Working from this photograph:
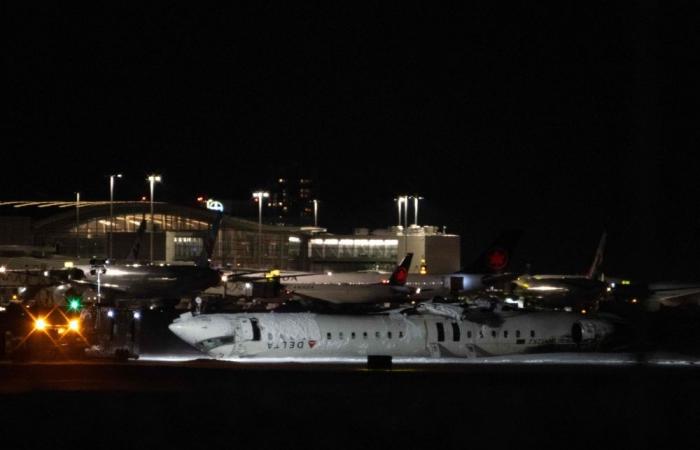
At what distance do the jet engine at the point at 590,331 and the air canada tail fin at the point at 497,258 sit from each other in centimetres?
4771

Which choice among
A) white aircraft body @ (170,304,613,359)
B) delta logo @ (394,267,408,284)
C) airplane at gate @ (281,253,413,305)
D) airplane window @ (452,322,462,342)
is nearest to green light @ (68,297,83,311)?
white aircraft body @ (170,304,613,359)

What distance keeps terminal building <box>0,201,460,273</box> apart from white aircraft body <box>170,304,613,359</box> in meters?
84.1

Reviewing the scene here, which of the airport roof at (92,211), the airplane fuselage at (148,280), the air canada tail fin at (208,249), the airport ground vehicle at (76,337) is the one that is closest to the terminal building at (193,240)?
the airport roof at (92,211)

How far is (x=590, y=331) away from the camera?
48219 mm

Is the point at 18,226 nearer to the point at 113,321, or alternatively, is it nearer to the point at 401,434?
the point at 113,321

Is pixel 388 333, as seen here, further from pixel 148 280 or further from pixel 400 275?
pixel 400 275

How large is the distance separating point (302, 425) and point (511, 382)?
10751 mm

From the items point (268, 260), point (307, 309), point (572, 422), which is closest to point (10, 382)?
point (572, 422)

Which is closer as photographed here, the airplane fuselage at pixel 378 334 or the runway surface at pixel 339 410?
the runway surface at pixel 339 410

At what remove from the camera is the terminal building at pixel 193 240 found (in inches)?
5330

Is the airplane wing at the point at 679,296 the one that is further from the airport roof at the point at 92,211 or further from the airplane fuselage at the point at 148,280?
the airport roof at the point at 92,211

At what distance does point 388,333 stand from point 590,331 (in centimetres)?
1050

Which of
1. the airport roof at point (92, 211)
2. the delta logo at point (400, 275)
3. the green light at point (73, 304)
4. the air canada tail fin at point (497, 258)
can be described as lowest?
the green light at point (73, 304)

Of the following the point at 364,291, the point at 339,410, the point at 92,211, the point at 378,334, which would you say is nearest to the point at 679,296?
the point at 364,291
